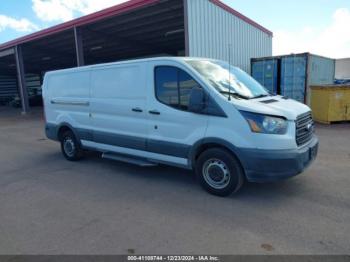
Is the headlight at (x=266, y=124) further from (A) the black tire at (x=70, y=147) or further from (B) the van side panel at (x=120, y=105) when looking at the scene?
(A) the black tire at (x=70, y=147)

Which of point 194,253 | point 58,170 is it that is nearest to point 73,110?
→ point 58,170

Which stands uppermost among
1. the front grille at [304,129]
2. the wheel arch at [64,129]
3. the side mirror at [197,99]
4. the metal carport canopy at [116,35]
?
the metal carport canopy at [116,35]

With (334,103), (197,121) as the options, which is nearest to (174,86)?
Answer: (197,121)

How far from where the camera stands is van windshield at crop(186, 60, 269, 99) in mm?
4027

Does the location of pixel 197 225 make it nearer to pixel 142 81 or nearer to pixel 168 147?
pixel 168 147

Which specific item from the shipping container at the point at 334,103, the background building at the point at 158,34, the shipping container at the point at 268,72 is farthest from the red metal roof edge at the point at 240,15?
the shipping container at the point at 334,103

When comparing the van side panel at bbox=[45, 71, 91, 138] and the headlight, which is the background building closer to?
the van side panel at bbox=[45, 71, 91, 138]

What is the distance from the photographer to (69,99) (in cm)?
621

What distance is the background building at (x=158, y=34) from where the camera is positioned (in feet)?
33.4

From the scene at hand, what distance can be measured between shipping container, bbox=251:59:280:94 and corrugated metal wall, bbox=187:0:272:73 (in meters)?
0.88

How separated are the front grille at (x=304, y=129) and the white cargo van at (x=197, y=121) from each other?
0.01 meters

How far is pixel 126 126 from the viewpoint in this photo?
16.5 feet

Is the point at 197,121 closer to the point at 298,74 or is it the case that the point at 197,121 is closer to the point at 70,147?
the point at 70,147

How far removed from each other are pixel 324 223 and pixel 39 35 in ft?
58.1
